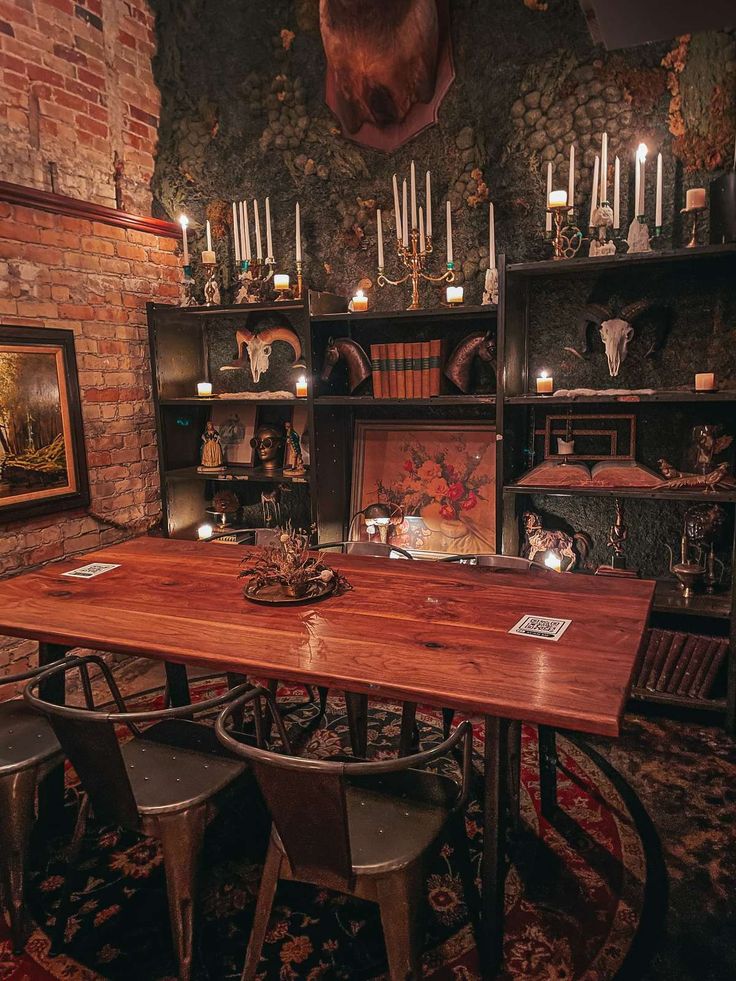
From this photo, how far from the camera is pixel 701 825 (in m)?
2.42

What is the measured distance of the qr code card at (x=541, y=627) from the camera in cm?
197

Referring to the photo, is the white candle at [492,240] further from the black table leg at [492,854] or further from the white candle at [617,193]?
the black table leg at [492,854]

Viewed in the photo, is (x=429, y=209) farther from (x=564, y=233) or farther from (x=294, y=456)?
(x=294, y=456)

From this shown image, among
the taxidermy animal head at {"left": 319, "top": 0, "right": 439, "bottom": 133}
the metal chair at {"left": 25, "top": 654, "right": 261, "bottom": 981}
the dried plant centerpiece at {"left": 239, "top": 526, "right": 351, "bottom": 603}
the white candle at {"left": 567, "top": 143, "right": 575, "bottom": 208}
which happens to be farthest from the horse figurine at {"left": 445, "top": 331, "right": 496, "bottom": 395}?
the metal chair at {"left": 25, "top": 654, "right": 261, "bottom": 981}

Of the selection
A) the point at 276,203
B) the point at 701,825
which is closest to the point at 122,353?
the point at 276,203

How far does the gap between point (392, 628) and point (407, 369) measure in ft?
5.93

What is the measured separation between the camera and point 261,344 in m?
4.14

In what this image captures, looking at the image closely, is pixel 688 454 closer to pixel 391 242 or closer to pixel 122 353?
pixel 391 242

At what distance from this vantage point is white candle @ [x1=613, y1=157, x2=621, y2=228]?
314 centimetres

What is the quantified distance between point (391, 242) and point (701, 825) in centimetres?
302

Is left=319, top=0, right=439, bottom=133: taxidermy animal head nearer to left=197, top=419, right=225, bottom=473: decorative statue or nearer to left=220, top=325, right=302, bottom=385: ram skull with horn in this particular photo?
left=220, top=325, right=302, bottom=385: ram skull with horn

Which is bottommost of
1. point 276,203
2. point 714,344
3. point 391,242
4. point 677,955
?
point 677,955

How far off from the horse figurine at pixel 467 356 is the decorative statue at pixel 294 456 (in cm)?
96

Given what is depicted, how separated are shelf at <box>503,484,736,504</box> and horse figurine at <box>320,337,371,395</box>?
1006mm
